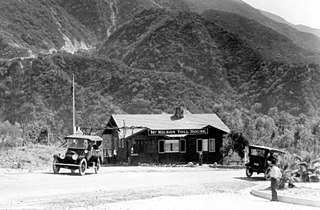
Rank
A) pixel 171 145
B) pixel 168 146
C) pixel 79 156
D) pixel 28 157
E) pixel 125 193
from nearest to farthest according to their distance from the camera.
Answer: pixel 125 193 < pixel 79 156 < pixel 28 157 < pixel 168 146 < pixel 171 145

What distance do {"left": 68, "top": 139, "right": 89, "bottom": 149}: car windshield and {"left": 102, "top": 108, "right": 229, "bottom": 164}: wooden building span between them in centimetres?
1218

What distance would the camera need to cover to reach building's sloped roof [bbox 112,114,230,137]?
43656 millimetres

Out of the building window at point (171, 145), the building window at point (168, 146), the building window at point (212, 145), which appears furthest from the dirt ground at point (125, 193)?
the building window at point (212, 145)

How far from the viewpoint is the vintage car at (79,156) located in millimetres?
Answer: 27594

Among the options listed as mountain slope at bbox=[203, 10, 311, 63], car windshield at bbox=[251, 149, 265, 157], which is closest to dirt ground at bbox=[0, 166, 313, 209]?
car windshield at bbox=[251, 149, 265, 157]

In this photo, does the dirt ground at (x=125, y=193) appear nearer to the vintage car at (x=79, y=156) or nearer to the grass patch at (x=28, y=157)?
the vintage car at (x=79, y=156)

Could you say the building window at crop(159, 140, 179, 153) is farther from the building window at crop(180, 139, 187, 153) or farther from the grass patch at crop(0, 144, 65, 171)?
the grass patch at crop(0, 144, 65, 171)

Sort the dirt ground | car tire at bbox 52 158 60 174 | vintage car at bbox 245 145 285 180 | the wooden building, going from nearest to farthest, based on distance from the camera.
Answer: the dirt ground → vintage car at bbox 245 145 285 180 → car tire at bbox 52 158 60 174 → the wooden building

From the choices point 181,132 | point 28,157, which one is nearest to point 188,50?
point 181,132

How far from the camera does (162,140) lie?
142 feet

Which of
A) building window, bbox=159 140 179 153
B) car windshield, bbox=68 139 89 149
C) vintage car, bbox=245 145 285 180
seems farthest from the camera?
building window, bbox=159 140 179 153

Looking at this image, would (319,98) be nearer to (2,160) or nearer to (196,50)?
(196,50)

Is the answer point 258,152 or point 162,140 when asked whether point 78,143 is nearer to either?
point 258,152

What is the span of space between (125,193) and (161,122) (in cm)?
2686
